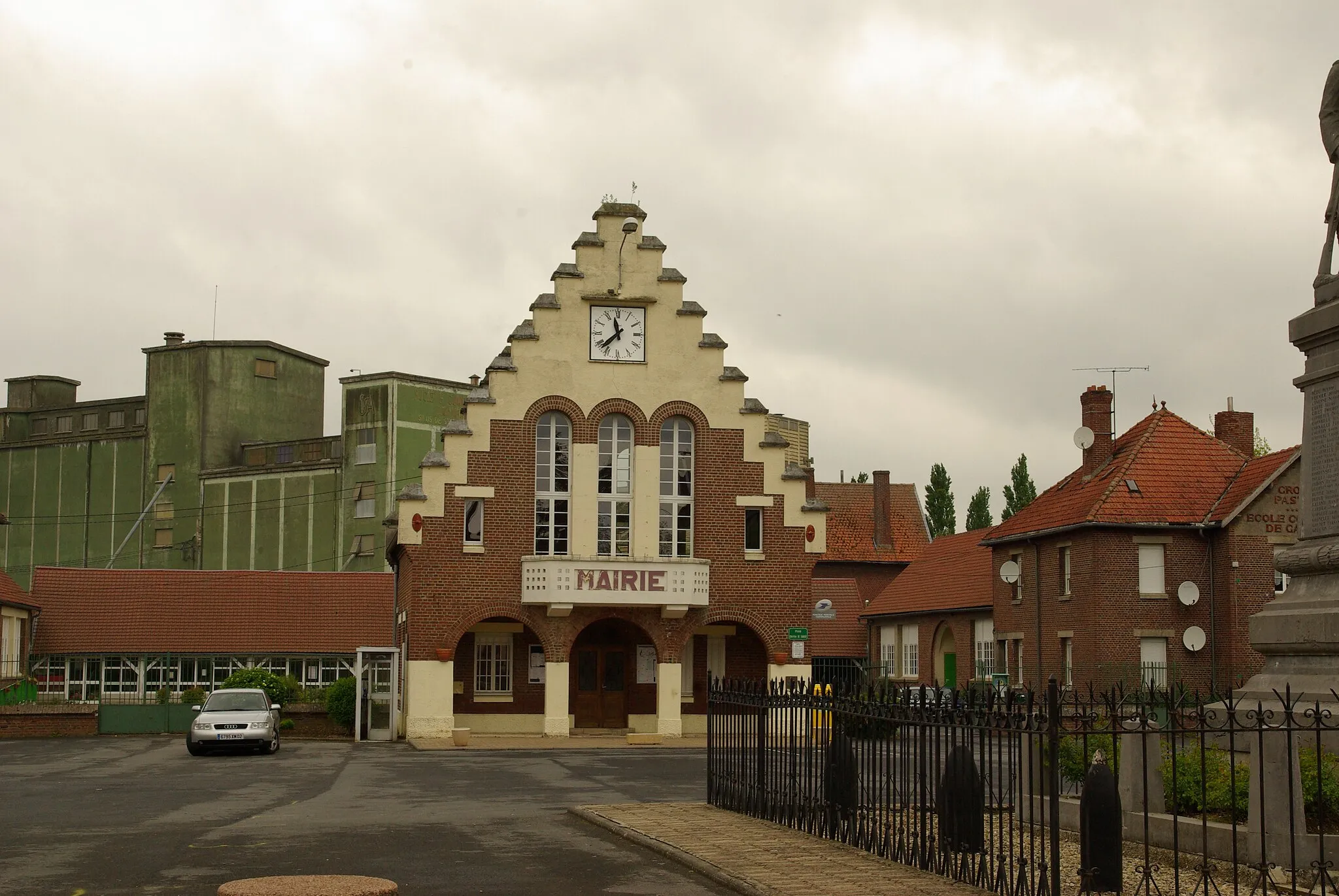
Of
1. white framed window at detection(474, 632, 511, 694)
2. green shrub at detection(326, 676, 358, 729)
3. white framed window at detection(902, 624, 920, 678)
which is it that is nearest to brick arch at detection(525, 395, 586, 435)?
white framed window at detection(474, 632, 511, 694)

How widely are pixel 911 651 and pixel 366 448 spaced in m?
28.2

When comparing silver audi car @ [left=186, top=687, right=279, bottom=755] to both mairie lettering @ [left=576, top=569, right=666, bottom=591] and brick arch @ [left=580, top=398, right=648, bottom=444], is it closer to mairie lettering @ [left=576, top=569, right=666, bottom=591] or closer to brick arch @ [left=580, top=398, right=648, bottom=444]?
mairie lettering @ [left=576, top=569, right=666, bottom=591]

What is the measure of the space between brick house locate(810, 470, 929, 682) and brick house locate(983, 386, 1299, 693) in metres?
20.7

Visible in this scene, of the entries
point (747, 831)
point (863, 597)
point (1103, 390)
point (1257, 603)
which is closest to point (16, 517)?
point (863, 597)

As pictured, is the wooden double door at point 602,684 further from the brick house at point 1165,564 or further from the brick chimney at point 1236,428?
the brick chimney at point 1236,428

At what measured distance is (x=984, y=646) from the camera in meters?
51.3

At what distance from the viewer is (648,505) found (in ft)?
130

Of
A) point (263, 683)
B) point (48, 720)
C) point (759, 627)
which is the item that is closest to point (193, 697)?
point (263, 683)

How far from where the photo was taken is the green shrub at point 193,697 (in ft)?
141

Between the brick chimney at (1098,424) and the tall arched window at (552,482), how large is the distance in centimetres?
1685

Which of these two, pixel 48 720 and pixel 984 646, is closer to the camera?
pixel 48 720

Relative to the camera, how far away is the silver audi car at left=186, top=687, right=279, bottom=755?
32344mm

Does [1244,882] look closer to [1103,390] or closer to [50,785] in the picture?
[50,785]

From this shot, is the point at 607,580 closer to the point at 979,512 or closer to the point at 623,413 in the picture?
the point at 623,413
